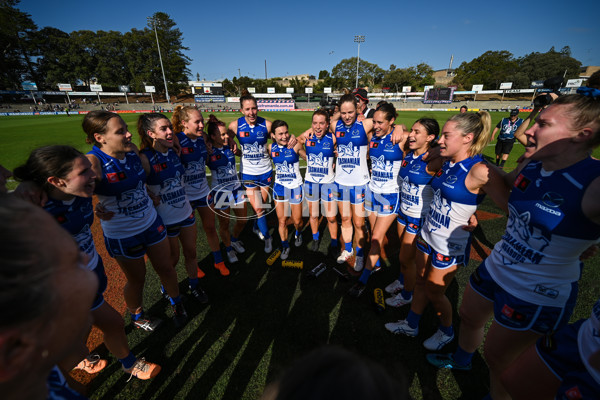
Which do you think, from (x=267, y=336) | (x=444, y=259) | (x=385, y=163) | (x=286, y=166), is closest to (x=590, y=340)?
(x=444, y=259)

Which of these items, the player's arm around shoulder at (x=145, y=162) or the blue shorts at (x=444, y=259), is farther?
the player's arm around shoulder at (x=145, y=162)

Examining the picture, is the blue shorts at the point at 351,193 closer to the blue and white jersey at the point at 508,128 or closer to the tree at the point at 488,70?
the blue and white jersey at the point at 508,128

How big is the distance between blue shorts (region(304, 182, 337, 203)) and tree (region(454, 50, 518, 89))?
259 feet

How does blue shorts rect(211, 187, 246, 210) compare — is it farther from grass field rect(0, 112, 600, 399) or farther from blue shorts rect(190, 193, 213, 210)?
grass field rect(0, 112, 600, 399)

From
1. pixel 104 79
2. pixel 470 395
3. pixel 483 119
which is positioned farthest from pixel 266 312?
pixel 104 79

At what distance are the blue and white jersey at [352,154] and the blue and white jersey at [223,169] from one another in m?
2.10

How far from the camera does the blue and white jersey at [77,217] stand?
84.6 inches

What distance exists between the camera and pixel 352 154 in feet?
14.9

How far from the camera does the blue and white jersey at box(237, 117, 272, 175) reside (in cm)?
482

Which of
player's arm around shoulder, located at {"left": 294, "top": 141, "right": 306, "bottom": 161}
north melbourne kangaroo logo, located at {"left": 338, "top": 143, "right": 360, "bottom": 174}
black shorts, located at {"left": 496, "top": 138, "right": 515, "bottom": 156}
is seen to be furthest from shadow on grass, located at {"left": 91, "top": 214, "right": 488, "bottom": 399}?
black shorts, located at {"left": 496, "top": 138, "right": 515, "bottom": 156}

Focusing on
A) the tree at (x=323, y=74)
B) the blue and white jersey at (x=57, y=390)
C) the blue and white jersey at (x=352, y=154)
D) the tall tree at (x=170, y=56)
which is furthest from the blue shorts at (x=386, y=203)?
the tree at (x=323, y=74)

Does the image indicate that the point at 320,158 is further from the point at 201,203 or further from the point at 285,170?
the point at 201,203

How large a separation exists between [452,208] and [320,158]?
265 cm

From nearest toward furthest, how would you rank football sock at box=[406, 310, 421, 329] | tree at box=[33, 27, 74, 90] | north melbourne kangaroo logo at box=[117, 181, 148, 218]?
north melbourne kangaroo logo at box=[117, 181, 148, 218], football sock at box=[406, 310, 421, 329], tree at box=[33, 27, 74, 90]
